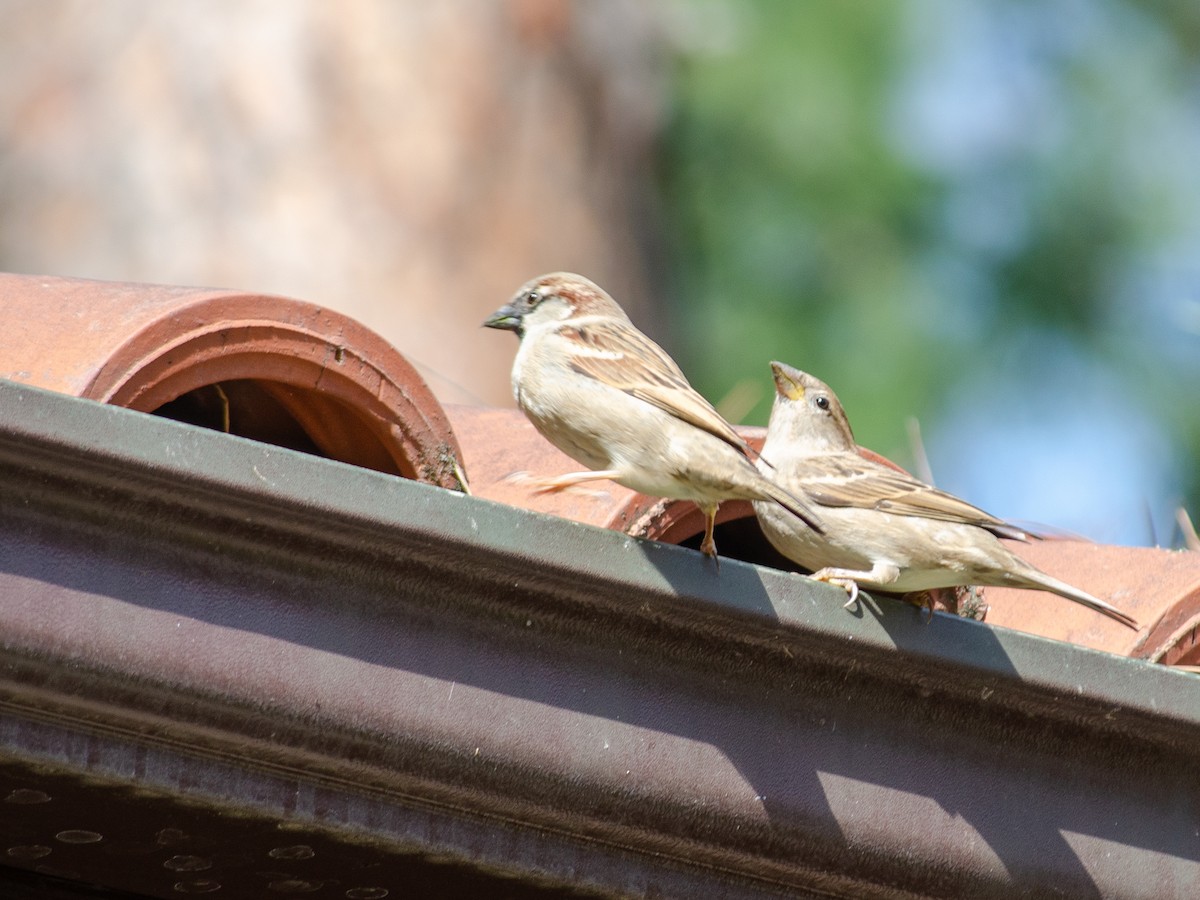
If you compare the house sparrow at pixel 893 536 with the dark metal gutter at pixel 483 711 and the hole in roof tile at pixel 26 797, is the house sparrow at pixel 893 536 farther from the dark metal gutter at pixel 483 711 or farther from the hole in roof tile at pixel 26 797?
the hole in roof tile at pixel 26 797

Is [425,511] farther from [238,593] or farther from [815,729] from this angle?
[815,729]

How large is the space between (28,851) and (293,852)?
1.29 feet

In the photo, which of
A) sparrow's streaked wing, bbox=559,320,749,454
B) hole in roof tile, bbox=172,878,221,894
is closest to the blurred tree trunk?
sparrow's streaked wing, bbox=559,320,749,454

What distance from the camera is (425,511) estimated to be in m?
2.01

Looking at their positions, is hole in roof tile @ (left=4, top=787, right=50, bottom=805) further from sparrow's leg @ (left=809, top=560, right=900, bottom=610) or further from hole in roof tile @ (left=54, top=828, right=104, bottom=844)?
sparrow's leg @ (left=809, top=560, right=900, bottom=610)

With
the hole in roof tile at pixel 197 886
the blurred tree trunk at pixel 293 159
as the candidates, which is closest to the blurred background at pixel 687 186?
the blurred tree trunk at pixel 293 159

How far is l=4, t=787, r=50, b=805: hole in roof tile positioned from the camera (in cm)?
206

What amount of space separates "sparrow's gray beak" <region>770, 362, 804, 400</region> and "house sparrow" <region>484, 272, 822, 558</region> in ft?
2.44

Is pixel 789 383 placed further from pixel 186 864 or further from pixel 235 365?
pixel 186 864

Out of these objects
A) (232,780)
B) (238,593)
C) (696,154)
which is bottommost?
(232,780)

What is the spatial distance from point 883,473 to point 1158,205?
9.27 meters

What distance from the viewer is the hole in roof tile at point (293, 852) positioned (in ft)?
7.27

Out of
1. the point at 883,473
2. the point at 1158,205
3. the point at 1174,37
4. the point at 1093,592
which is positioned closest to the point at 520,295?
the point at 883,473

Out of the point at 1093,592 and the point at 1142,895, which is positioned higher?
the point at 1093,592
